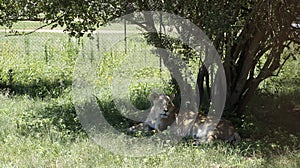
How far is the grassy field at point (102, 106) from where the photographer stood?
15.1 feet

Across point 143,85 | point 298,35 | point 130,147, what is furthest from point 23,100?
point 298,35

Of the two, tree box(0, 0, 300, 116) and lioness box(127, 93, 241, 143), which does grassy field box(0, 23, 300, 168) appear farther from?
tree box(0, 0, 300, 116)

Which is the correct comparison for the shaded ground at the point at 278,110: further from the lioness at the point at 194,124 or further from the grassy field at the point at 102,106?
the lioness at the point at 194,124

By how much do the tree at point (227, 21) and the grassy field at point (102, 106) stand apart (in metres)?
0.69

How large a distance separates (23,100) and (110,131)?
7.84ft

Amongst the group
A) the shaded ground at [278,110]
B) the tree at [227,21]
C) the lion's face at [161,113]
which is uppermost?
the tree at [227,21]

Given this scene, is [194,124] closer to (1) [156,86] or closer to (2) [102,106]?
(2) [102,106]

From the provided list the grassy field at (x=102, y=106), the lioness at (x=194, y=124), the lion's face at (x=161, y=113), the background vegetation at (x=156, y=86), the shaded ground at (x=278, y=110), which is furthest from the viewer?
the shaded ground at (x=278, y=110)

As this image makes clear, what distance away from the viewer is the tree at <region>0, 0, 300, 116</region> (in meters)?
5.12

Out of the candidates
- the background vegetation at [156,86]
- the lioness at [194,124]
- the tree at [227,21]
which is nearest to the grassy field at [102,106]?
the background vegetation at [156,86]

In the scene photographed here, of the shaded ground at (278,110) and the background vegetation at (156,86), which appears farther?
the shaded ground at (278,110)

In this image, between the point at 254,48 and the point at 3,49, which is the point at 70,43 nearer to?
the point at 3,49

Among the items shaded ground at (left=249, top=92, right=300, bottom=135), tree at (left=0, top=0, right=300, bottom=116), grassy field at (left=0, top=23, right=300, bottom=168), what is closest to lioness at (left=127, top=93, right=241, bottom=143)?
grassy field at (left=0, top=23, right=300, bottom=168)

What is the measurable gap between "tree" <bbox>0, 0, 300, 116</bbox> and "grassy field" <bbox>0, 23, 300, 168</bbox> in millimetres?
689
